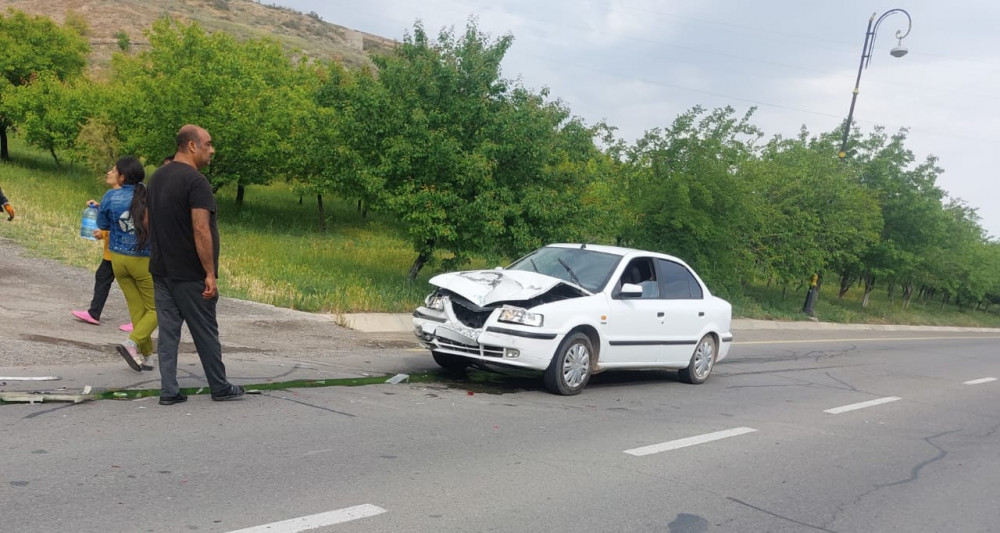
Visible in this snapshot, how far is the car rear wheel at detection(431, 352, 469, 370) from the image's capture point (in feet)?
28.9

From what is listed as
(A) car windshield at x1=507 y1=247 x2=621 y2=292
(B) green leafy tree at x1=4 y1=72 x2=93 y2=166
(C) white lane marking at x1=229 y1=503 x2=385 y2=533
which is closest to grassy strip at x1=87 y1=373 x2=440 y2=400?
(A) car windshield at x1=507 y1=247 x2=621 y2=292

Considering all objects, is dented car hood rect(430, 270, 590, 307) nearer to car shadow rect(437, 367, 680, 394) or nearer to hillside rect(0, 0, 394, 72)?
car shadow rect(437, 367, 680, 394)

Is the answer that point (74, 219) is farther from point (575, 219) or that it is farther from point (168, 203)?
point (168, 203)

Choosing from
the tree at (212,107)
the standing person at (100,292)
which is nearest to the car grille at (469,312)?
the standing person at (100,292)

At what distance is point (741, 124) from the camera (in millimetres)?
23469

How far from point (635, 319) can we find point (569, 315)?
1.22m

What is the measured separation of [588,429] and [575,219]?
10.9 meters

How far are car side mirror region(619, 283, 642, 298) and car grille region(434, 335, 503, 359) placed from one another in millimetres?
1698

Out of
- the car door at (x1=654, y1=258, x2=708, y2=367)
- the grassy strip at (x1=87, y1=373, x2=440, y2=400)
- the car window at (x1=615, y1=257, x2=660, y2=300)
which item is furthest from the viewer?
the car door at (x1=654, y1=258, x2=708, y2=367)

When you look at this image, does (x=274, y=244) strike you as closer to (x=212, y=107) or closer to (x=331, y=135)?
(x=331, y=135)

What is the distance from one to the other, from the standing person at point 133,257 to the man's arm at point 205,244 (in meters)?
1.48

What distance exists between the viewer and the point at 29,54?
1580 inches

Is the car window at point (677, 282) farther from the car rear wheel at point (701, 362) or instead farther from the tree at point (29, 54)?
the tree at point (29, 54)

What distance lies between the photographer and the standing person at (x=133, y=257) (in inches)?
275
